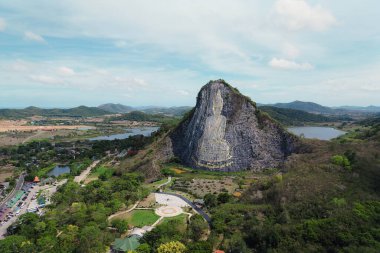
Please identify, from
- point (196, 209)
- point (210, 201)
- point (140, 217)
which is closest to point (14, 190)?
point (140, 217)

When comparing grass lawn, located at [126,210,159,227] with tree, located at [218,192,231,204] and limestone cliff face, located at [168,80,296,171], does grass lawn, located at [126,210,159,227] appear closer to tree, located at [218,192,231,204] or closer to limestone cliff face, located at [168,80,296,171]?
tree, located at [218,192,231,204]

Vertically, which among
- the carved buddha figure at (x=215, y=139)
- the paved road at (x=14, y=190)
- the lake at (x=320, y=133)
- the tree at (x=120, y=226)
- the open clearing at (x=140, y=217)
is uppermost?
the carved buddha figure at (x=215, y=139)

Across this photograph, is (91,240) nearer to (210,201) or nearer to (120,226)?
(120,226)

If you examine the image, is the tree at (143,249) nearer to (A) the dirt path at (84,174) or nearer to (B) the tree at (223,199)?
(B) the tree at (223,199)

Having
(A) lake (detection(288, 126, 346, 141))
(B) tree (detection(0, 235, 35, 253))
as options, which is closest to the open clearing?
(B) tree (detection(0, 235, 35, 253))

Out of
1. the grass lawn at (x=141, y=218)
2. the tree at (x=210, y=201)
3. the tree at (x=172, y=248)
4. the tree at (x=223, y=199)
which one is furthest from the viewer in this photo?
the tree at (x=223, y=199)

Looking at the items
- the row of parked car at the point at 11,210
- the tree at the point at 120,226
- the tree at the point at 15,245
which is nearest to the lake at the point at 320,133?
the tree at the point at 120,226

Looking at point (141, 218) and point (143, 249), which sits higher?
point (143, 249)
